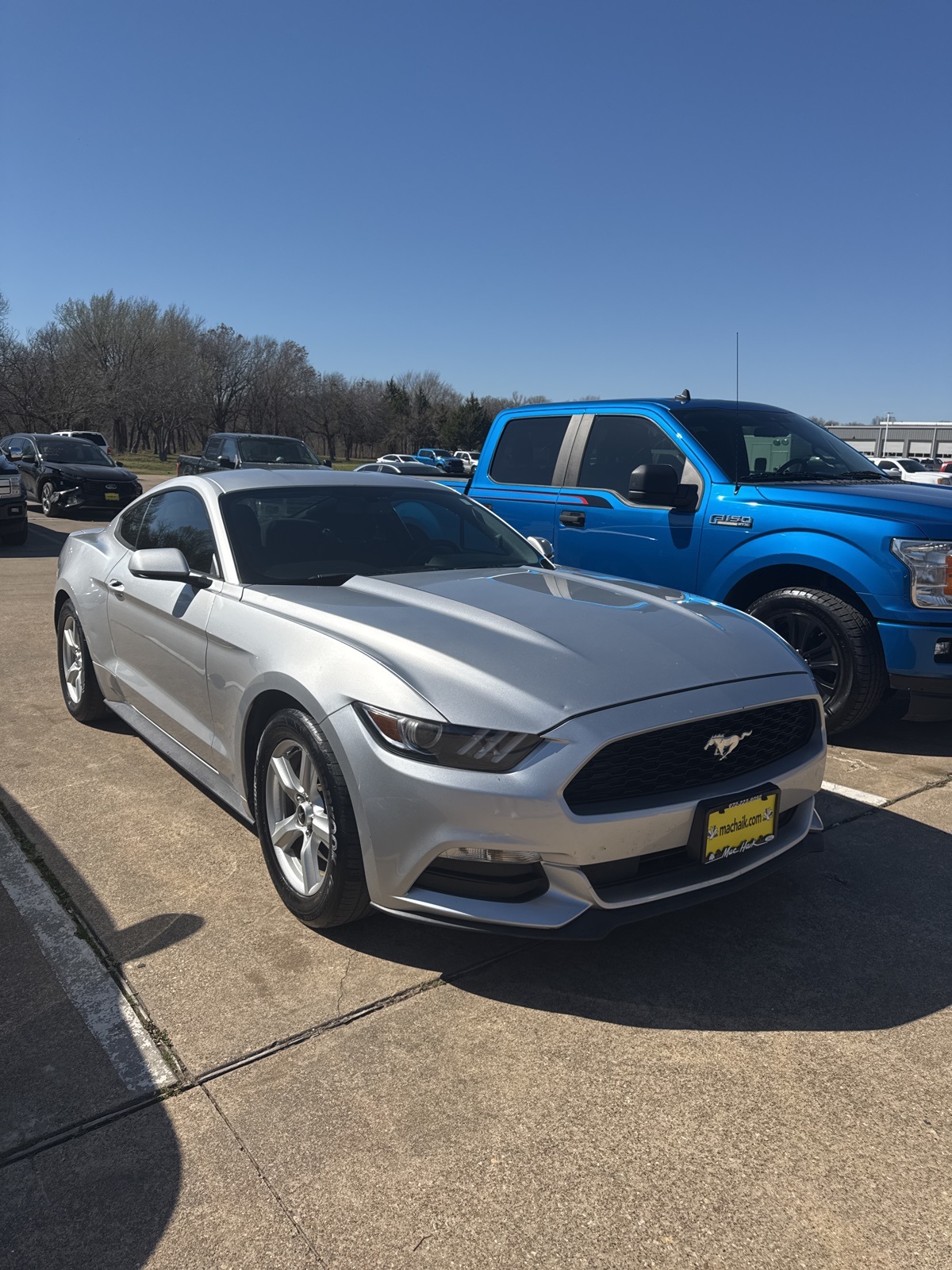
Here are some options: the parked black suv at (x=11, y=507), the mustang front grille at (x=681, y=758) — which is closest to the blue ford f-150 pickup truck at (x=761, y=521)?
the mustang front grille at (x=681, y=758)

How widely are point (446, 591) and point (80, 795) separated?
2.06 metres

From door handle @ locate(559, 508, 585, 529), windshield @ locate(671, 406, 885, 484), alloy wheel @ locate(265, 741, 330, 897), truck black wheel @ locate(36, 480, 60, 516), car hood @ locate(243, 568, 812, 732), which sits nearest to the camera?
car hood @ locate(243, 568, 812, 732)

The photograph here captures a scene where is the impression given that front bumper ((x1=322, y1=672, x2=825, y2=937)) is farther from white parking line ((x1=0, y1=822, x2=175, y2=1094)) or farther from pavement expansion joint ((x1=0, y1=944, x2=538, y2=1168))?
white parking line ((x1=0, y1=822, x2=175, y2=1094))

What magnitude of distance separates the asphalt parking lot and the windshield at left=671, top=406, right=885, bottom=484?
111 inches

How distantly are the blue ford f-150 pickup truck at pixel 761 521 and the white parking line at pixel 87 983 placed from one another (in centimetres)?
378

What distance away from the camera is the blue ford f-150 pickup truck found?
190 inches

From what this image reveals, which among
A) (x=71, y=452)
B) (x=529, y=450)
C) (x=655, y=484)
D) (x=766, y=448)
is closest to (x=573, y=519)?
(x=529, y=450)

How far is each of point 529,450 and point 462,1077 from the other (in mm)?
5175

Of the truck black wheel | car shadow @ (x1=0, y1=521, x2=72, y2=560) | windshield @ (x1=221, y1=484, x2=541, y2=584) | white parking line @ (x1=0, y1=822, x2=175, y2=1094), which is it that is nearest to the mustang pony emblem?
windshield @ (x1=221, y1=484, x2=541, y2=584)

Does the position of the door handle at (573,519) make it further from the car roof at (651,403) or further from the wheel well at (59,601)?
the wheel well at (59,601)

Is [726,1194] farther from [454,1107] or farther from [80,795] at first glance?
[80,795]

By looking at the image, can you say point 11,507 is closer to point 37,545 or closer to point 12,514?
point 12,514

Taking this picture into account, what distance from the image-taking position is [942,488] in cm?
553

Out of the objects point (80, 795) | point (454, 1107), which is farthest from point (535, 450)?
point (454, 1107)
